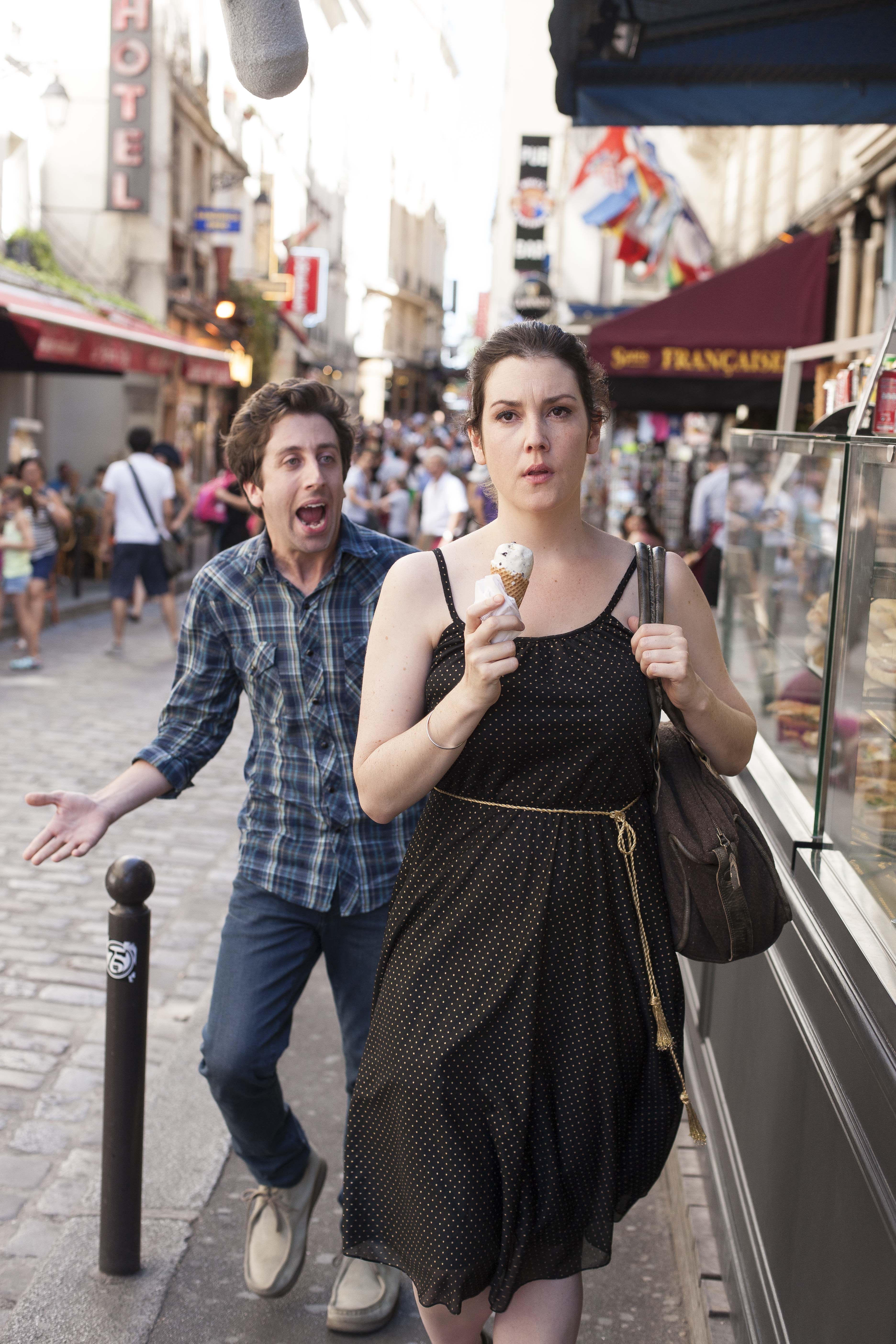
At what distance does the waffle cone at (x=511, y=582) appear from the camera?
1997 millimetres

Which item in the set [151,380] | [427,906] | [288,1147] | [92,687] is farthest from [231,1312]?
[151,380]

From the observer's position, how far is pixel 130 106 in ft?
77.9

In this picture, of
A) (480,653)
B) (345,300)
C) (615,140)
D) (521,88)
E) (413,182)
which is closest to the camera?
(480,653)

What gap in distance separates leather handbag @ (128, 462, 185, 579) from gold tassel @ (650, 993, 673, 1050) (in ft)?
34.4

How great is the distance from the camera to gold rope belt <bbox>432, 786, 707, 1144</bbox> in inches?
84.4

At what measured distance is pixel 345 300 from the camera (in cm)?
5659

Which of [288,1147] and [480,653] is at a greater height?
[480,653]

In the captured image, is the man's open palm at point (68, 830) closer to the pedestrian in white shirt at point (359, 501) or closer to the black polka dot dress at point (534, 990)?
the black polka dot dress at point (534, 990)

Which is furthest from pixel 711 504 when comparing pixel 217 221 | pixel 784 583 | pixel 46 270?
pixel 217 221

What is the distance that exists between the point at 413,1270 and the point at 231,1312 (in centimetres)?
109

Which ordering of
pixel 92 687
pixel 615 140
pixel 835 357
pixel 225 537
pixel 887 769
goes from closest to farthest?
pixel 887 769 < pixel 835 357 < pixel 92 687 < pixel 225 537 < pixel 615 140

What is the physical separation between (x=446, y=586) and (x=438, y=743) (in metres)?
0.32

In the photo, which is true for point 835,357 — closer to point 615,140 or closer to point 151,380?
point 615,140

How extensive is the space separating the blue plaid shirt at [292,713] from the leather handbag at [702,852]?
82 centimetres
